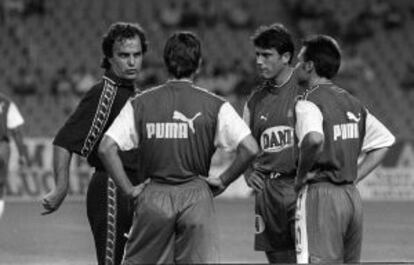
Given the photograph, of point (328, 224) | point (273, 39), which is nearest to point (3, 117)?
point (273, 39)

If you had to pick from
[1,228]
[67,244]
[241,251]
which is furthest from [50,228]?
[241,251]

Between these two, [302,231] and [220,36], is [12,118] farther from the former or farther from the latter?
[220,36]

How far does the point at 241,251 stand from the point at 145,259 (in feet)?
21.9

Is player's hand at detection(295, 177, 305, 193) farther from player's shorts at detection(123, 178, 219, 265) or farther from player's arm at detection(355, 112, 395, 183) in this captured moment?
player's shorts at detection(123, 178, 219, 265)

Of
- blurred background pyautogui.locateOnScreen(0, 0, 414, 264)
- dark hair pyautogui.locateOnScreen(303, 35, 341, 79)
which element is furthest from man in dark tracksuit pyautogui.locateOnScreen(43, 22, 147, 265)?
blurred background pyautogui.locateOnScreen(0, 0, 414, 264)

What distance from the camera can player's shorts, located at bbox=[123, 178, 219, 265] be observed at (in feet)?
20.7

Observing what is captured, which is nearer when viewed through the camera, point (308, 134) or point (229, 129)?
point (229, 129)

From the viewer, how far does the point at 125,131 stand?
6.36 metres

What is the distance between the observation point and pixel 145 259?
6.40m

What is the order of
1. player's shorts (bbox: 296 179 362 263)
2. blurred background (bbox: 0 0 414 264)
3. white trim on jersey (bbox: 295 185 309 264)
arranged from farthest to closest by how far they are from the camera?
blurred background (bbox: 0 0 414 264) → white trim on jersey (bbox: 295 185 309 264) → player's shorts (bbox: 296 179 362 263)

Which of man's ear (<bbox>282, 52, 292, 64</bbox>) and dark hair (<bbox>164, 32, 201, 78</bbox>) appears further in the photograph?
man's ear (<bbox>282, 52, 292, 64</bbox>)

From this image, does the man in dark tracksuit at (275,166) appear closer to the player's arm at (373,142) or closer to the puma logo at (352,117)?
the player's arm at (373,142)

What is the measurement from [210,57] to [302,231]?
18912 millimetres

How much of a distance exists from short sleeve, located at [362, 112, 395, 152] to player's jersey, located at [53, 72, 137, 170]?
1.62 meters
